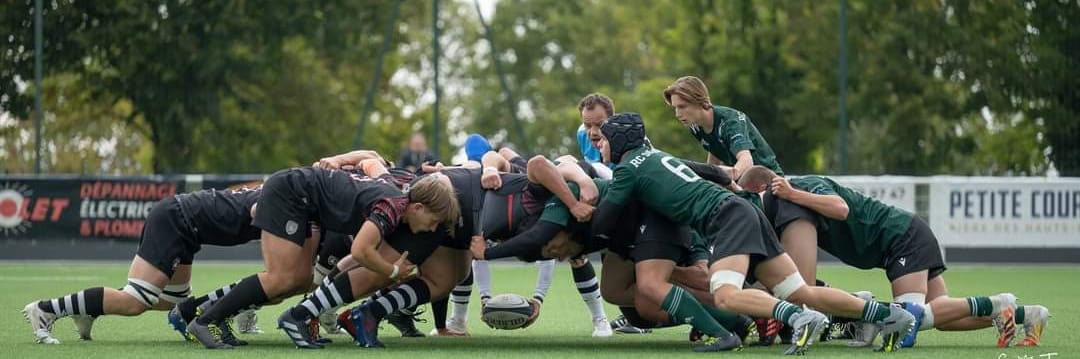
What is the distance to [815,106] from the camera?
29469mm

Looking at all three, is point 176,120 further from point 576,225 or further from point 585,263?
point 576,225

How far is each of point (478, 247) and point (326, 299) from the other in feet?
3.11

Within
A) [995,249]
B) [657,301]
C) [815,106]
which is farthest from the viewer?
[815,106]

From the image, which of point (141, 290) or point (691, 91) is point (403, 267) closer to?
point (141, 290)

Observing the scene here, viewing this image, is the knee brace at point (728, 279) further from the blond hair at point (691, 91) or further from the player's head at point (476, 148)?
the player's head at point (476, 148)

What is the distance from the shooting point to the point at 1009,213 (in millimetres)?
20328

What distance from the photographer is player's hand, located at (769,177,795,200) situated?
916cm

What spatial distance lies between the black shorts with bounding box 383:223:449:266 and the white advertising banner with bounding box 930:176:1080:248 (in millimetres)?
12636

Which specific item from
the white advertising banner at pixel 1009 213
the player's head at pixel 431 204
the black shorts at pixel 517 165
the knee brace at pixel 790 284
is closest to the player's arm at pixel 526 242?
the player's head at pixel 431 204

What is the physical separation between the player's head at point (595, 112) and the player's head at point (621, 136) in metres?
1.87

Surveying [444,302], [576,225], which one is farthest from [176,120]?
[576,225]

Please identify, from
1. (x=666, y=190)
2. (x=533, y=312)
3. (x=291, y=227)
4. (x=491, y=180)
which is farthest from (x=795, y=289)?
(x=291, y=227)

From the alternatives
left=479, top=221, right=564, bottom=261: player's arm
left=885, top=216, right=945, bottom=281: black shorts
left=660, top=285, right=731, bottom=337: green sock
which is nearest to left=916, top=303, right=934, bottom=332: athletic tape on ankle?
left=885, top=216, right=945, bottom=281: black shorts

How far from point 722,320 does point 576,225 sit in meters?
1.04
